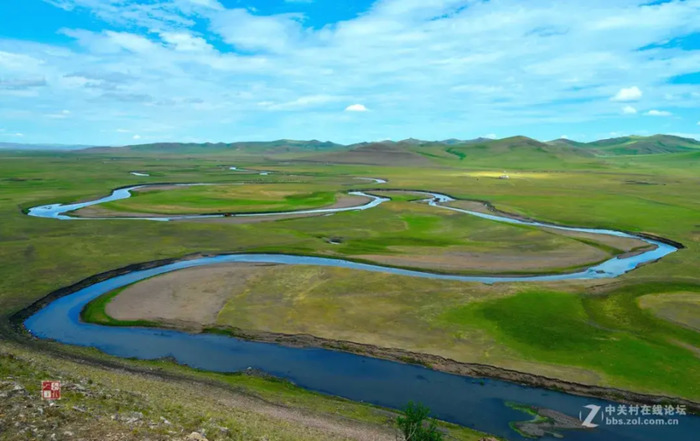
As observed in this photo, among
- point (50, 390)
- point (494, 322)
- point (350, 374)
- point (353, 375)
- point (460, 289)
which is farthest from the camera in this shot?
point (460, 289)

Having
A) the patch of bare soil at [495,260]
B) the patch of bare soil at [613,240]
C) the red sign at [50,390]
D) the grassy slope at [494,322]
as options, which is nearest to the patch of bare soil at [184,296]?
the grassy slope at [494,322]

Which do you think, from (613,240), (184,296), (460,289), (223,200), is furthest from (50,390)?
(223,200)

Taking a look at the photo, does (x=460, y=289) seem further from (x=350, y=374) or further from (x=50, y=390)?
(x=50, y=390)

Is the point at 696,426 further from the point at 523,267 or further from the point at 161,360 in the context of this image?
the point at 161,360

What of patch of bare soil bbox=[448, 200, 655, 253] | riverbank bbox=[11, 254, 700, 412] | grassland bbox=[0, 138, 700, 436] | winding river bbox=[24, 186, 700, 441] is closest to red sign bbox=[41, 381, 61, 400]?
winding river bbox=[24, 186, 700, 441]

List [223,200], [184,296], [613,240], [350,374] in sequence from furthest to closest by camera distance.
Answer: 1. [223,200]
2. [613,240]
3. [184,296]
4. [350,374]

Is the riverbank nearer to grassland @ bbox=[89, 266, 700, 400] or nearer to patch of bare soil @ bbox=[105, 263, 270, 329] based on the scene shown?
grassland @ bbox=[89, 266, 700, 400]

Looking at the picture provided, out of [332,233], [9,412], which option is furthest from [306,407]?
[332,233]

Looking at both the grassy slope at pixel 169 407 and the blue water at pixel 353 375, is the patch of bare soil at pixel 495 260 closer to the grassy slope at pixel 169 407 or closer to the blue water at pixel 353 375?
the blue water at pixel 353 375
